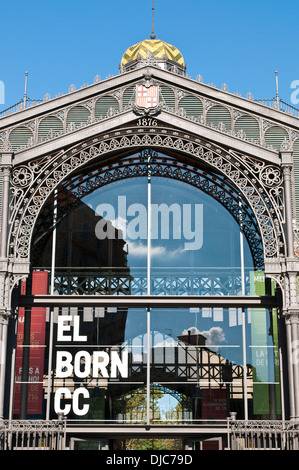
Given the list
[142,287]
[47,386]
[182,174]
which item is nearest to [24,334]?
[47,386]

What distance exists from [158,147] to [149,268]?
4.17 m

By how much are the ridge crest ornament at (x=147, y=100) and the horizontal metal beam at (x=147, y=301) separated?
6.23 m

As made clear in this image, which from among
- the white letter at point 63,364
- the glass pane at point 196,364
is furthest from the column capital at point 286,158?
the white letter at point 63,364

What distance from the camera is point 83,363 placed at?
2584 centimetres

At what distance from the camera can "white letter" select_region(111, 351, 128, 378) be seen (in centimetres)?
2567

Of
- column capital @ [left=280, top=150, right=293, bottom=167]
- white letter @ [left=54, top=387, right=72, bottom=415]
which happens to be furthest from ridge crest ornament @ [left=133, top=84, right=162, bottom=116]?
white letter @ [left=54, top=387, right=72, bottom=415]

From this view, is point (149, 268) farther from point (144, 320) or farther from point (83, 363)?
point (83, 363)

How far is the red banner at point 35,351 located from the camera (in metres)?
25.4

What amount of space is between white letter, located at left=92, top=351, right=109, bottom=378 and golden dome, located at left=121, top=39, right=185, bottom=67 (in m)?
25.3

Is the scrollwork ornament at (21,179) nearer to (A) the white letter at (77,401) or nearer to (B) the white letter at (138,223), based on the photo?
(B) the white letter at (138,223)

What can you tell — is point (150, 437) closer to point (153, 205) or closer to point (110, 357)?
point (110, 357)

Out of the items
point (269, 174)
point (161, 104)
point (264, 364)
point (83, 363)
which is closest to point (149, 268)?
point (83, 363)

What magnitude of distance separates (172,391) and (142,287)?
141 inches

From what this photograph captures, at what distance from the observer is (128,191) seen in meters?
27.6
